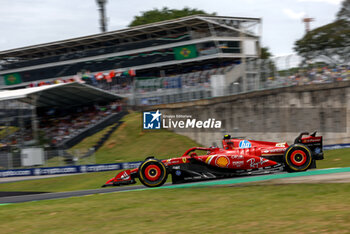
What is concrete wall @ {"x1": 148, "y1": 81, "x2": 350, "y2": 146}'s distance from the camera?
76.4 ft

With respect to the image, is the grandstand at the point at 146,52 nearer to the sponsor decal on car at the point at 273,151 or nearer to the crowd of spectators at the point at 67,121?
the crowd of spectators at the point at 67,121

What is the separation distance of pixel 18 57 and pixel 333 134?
146 ft

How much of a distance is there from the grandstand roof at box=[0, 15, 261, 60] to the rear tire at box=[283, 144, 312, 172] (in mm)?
28812

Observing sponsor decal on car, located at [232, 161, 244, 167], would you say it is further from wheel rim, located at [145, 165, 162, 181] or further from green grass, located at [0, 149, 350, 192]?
green grass, located at [0, 149, 350, 192]

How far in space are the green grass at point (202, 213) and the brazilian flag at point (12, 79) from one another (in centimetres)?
4509

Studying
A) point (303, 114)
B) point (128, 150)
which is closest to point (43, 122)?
point (128, 150)

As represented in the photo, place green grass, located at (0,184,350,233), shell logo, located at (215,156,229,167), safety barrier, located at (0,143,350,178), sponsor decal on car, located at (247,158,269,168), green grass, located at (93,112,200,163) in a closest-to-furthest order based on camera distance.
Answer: green grass, located at (0,184,350,233), sponsor decal on car, located at (247,158,269,168), shell logo, located at (215,156,229,167), safety barrier, located at (0,143,350,178), green grass, located at (93,112,200,163)

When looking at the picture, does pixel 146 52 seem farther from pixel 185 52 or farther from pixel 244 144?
pixel 244 144

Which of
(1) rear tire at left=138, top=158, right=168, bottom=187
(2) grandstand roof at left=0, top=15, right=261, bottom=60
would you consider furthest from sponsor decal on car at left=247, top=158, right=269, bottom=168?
(2) grandstand roof at left=0, top=15, right=261, bottom=60

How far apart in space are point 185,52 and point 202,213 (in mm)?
33587

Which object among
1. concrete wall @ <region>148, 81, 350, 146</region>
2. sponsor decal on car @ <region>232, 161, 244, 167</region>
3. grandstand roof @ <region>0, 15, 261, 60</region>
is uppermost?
grandstand roof @ <region>0, 15, 261, 60</region>

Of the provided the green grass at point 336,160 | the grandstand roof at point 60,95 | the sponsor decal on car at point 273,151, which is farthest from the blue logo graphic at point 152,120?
the sponsor decal on car at point 273,151

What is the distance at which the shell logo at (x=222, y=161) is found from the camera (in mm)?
11305

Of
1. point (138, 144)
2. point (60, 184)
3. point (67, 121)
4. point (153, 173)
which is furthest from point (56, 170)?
point (153, 173)
